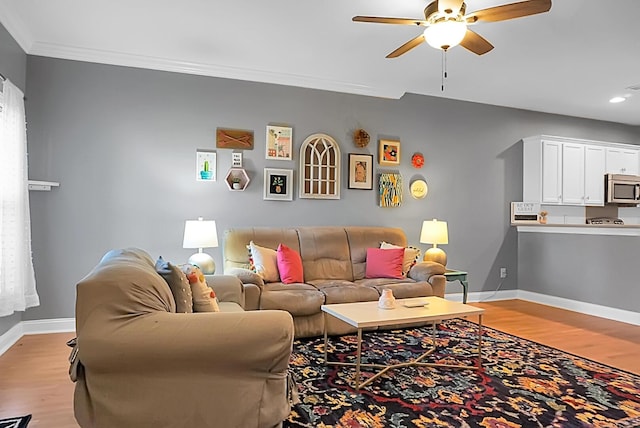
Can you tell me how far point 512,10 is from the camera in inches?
102

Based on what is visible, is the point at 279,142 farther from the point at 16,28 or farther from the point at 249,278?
the point at 16,28

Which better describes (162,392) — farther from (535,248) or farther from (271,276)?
(535,248)

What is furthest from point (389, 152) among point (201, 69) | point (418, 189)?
point (201, 69)

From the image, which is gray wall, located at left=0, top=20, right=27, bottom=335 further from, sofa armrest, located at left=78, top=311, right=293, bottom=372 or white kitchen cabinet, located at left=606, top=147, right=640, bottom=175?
white kitchen cabinet, located at left=606, top=147, right=640, bottom=175

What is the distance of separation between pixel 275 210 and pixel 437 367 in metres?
2.49

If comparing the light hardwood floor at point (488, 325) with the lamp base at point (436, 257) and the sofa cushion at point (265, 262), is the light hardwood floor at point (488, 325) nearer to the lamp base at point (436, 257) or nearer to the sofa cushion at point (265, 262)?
the lamp base at point (436, 257)

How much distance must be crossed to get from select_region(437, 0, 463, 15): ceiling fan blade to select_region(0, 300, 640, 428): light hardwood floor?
2.84 metres

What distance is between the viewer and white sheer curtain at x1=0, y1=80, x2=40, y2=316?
3.30 m

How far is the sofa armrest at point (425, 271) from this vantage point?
4.41 m

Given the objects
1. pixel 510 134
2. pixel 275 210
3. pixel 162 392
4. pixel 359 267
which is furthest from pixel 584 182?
pixel 162 392

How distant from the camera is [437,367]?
3172mm

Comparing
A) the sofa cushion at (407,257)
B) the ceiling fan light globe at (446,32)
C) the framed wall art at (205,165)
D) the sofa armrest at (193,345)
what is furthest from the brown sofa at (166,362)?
the sofa cushion at (407,257)

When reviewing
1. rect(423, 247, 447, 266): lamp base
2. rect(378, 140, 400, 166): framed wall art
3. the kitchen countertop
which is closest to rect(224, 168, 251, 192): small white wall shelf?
rect(378, 140, 400, 166): framed wall art

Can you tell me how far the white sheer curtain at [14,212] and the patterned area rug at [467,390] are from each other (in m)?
2.25
